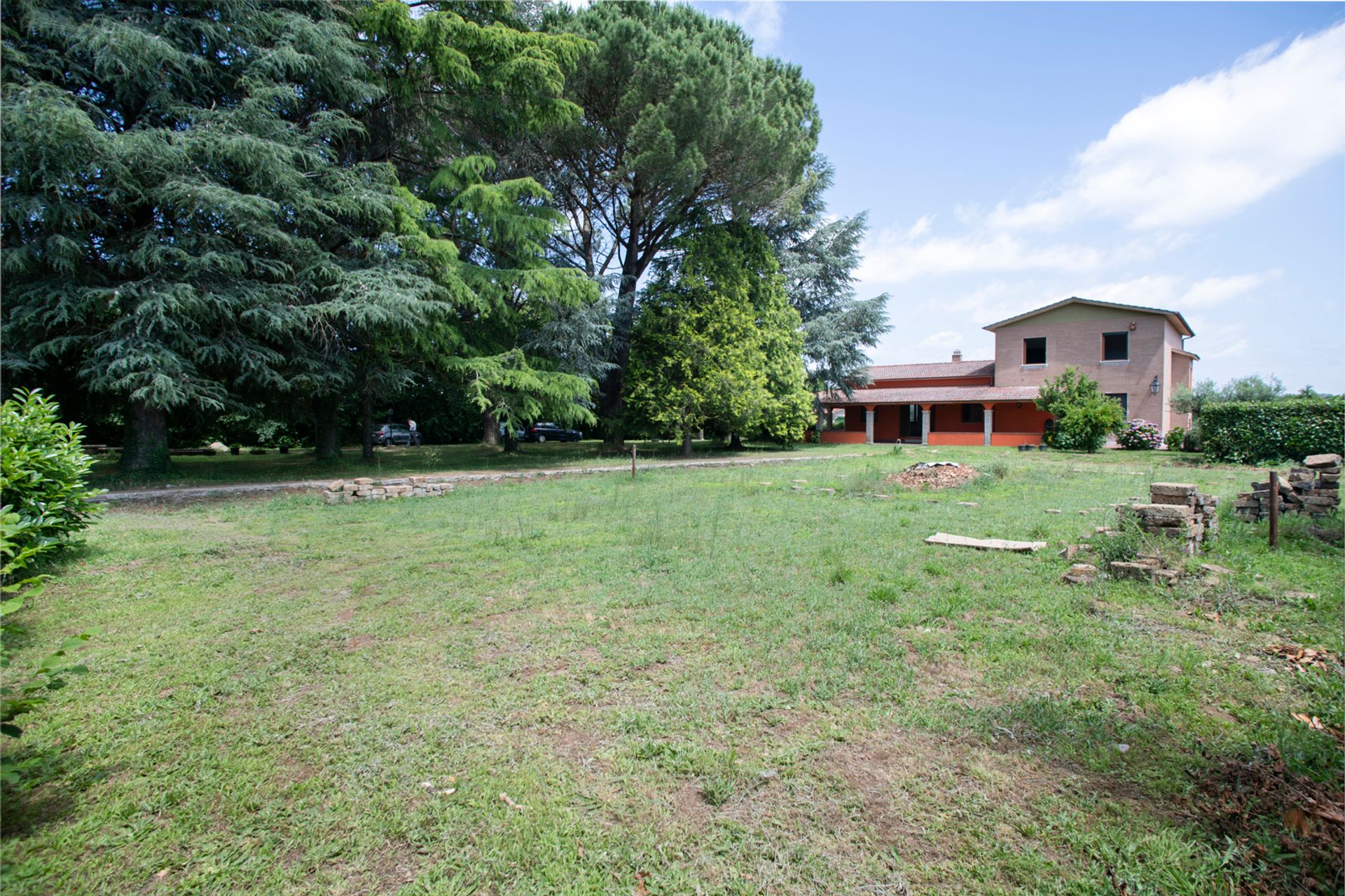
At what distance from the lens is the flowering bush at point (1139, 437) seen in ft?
76.4

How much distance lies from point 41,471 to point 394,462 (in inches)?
555

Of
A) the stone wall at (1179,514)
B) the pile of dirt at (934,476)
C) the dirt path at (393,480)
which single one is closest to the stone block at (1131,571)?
the stone wall at (1179,514)

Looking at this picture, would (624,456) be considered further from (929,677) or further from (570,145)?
(929,677)

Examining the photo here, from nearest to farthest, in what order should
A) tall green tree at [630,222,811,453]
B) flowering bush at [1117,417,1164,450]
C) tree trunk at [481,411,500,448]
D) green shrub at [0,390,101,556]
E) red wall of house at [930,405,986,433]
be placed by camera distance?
green shrub at [0,390,101,556]
tall green tree at [630,222,811,453]
flowering bush at [1117,417,1164,450]
red wall of house at [930,405,986,433]
tree trunk at [481,411,500,448]

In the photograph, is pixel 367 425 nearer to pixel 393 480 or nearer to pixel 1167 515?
pixel 393 480

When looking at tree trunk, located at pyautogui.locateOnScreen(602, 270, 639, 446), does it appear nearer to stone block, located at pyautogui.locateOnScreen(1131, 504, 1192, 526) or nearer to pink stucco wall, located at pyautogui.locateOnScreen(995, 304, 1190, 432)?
pink stucco wall, located at pyautogui.locateOnScreen(995, 304, 1190, 432)

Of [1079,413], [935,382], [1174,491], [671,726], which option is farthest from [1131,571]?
[935,382]

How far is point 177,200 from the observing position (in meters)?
12.4

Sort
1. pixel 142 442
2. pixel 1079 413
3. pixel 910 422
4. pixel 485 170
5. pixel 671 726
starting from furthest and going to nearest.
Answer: pixel 910 422 < pixel 1079 413 < pixel 485 170 < pixel 142 442 < pixel 671 726

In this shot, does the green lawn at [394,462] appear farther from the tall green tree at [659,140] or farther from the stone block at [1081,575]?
the stone block at [1081,575]

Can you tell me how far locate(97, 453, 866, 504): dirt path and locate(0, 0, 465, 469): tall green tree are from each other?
1859 millimetres

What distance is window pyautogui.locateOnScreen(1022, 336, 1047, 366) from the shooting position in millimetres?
27922

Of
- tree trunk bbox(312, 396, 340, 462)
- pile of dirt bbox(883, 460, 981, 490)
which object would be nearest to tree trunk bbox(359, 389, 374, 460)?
tree trunk bbox(312, 396, 340, 462)

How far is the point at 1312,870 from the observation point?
2.09 metres
